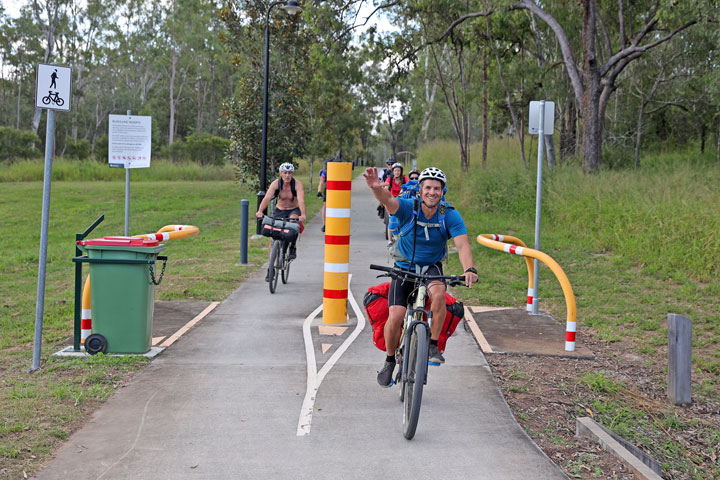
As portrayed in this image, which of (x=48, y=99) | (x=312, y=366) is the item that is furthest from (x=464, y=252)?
(x=48, y=99)

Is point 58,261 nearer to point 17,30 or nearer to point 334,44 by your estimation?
point 334,44

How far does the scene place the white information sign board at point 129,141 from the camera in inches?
430

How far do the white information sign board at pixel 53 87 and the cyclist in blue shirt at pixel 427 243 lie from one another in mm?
3236

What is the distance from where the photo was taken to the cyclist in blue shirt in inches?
212

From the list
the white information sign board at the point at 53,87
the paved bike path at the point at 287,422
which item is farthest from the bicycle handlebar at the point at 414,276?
the white information sign board at the point at 53,87

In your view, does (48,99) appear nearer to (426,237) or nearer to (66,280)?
(426,237)

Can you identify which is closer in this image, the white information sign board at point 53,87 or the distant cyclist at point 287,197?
the white information sign board at point 53,87

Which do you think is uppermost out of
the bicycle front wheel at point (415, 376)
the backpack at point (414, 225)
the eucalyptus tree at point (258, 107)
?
the eucalyptus tree at point (258, 107)

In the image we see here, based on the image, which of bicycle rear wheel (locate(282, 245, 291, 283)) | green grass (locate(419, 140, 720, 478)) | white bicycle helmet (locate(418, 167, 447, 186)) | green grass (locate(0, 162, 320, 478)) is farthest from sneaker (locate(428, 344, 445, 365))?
bicycle rear wheel (locate(282, 245, 291, 283))

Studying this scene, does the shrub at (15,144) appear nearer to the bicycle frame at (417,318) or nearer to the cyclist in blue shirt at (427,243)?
the cyclist in blue shirt at (427,243)

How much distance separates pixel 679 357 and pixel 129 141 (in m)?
8.04

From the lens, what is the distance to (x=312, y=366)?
22.8ft

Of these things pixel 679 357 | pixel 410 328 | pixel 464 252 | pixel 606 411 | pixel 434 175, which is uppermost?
pixel 434 175

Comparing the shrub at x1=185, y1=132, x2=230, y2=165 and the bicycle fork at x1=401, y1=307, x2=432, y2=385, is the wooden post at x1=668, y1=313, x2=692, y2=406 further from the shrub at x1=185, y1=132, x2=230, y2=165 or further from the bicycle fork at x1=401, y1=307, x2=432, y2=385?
the shrub at x1=185, y1=132, x2=230, y2=165
